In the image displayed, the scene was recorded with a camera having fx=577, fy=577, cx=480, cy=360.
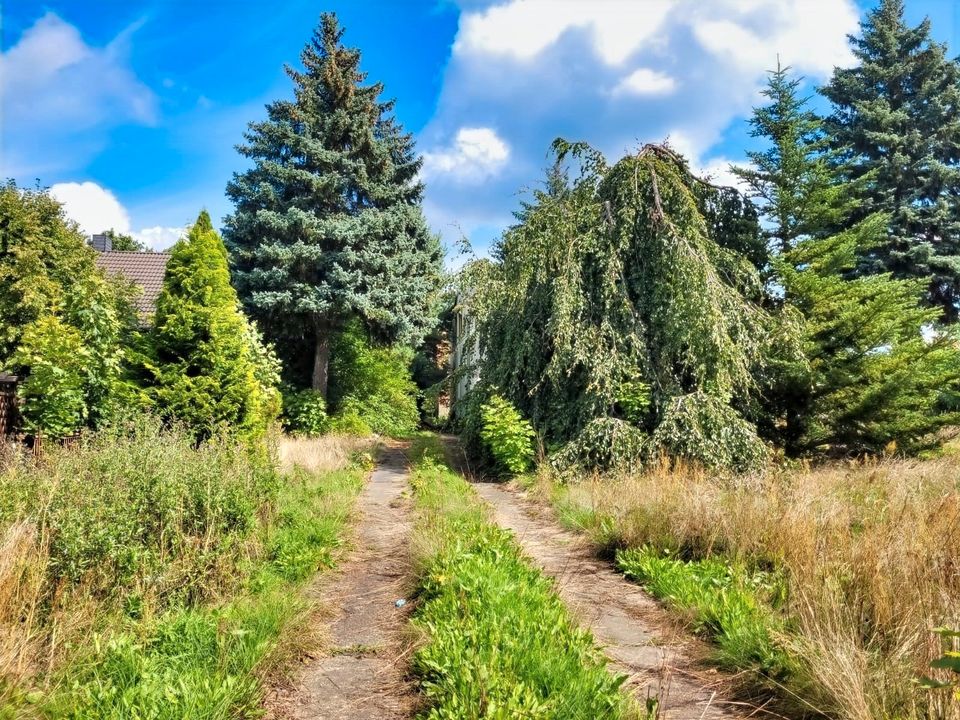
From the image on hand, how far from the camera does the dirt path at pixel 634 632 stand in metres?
3.16

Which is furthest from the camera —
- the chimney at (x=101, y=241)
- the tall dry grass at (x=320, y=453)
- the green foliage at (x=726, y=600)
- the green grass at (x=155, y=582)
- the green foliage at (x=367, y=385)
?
the chimney at (x=101, y=241)

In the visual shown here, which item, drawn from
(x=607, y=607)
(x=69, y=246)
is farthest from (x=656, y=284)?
(x=69, y=246)

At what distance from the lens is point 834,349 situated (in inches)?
437

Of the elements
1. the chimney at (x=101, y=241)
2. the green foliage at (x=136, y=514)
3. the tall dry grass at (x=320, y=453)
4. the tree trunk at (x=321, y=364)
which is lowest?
the tall dry grass at (x=320, y=453)

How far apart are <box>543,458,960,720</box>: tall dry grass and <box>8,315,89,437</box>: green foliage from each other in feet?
22.4

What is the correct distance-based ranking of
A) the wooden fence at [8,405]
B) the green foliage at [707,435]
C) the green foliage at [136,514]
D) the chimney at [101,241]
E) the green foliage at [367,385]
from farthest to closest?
the chimney at [101,241] < the green foliage at [367,385] < the green foliage at [707,435] < the wooden fence at [8,405] < the green foliage at [136,514]

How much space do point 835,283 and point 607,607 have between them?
365 inches

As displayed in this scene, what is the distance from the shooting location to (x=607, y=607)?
4594mm

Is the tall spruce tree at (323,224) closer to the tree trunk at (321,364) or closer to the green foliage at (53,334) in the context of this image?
the tree trunk at (321,364)

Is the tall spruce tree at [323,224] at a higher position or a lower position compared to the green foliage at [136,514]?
higher

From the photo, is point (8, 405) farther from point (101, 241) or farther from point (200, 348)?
point (101, 241)

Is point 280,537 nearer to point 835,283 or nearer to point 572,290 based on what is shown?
point 572,290

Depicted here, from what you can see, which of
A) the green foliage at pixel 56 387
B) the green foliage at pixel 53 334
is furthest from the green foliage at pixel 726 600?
the green foliage at pixel 56 387

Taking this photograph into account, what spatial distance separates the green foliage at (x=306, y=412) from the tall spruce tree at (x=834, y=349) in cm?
1223
